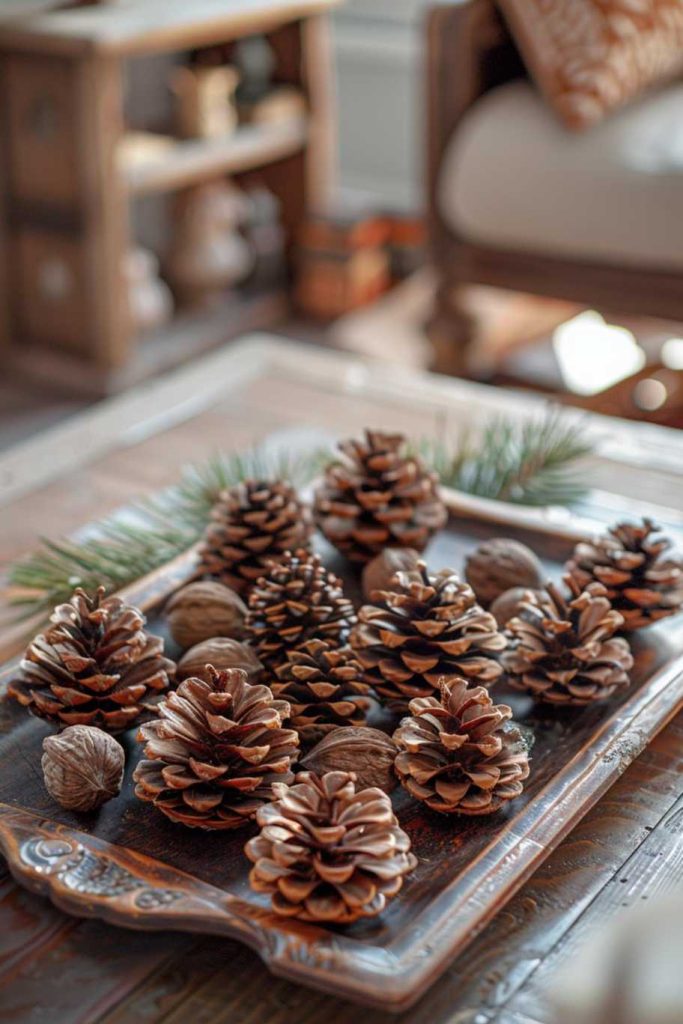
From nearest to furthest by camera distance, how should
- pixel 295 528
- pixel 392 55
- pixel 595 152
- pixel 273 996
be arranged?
pixel 273 996 < pixel 295 528 < pixel 595 152 < pixel 392 55

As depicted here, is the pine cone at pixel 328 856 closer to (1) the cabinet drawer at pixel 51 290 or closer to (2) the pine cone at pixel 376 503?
(2) the pine cone at pixel 376 503

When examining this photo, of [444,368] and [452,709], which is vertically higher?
[452,709]

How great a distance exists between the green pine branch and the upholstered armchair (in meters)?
0.87

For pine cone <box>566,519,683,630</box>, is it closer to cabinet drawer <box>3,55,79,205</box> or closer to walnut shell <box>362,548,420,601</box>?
walnut shell <box>362,548,420,601</box>

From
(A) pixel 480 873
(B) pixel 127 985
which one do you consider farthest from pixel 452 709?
(B) pixel 127 985

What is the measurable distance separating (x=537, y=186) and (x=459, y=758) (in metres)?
1.52

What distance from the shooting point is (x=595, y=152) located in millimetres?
2041

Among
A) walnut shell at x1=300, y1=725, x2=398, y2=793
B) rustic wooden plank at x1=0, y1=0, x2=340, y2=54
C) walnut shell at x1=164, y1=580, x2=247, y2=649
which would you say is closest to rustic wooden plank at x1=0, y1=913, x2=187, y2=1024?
walnut shell at x1=300, y1=725, x2=398, y2=793

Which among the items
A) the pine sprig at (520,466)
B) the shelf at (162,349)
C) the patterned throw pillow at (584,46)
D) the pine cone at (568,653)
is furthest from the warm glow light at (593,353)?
the pine cone at (568,653)

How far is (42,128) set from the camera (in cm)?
230

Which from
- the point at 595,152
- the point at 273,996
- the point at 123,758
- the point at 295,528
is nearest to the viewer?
the point at 273,996

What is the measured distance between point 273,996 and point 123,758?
6.5 inches

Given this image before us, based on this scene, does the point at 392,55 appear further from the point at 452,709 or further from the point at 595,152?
the point at 452,709

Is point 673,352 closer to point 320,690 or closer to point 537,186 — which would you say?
point 537,186
